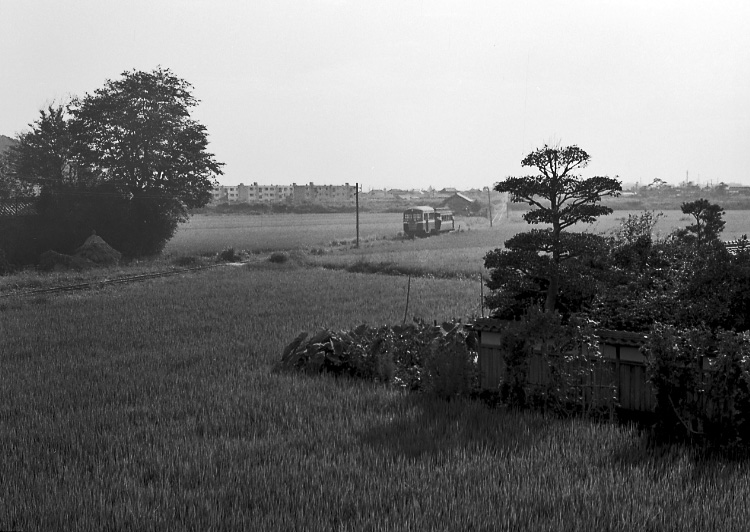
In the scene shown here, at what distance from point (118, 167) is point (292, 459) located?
134 feet

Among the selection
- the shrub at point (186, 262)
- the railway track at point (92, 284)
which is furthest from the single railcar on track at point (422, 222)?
Result: the railway track at point (92, 284)

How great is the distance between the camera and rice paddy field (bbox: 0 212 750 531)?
19.3ft

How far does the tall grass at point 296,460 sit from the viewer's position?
589cm

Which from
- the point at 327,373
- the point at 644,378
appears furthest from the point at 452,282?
the point at 644,378

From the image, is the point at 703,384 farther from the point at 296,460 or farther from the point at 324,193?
the point at 324,193

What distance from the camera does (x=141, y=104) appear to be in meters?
46.4

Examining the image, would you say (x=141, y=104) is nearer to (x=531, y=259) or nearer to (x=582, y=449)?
(x=531, y=259)

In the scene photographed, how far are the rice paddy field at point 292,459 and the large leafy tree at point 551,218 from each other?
2.21 meters

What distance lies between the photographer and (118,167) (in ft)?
147

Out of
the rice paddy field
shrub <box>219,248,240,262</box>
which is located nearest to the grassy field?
shrub <box>219,248,240,262</box>

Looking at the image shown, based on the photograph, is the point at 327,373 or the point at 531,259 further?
the point at 327,373

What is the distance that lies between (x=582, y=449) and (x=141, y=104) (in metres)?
43.7

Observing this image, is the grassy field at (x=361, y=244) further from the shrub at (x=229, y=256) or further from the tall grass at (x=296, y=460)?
the tall grass at (x=296, y=460)

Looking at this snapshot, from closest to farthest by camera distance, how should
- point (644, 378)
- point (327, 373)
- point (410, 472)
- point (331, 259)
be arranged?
point (410, 472) → point (644, 378) → point (327, 373) → point (331, 259)
